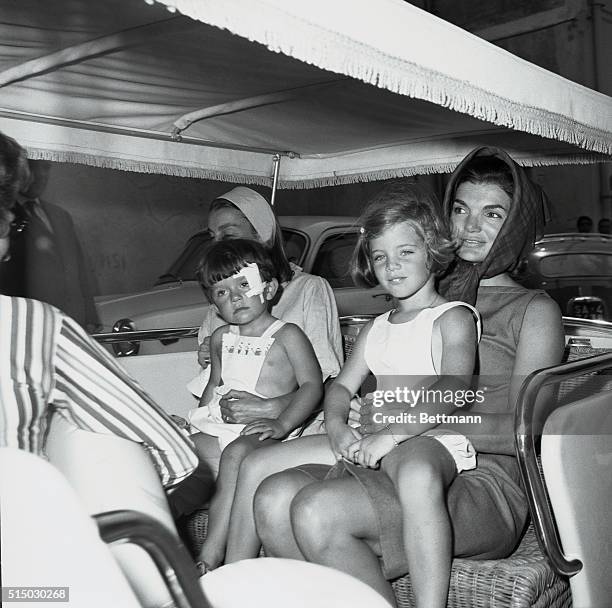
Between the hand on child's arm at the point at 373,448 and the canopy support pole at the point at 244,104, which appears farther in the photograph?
the canopy support pole at the point at 244,104

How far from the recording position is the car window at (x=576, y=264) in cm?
604

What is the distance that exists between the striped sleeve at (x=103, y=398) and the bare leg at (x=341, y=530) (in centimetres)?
Result: 58

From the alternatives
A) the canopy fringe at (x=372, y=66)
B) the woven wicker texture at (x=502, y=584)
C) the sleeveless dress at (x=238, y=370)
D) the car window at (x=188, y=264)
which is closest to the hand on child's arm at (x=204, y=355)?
the sleeveless dress at (x=238, y=370)

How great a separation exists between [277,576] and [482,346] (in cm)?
126

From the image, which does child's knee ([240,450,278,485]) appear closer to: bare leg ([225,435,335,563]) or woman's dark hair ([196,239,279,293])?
bare leg ([225,435,335,563])

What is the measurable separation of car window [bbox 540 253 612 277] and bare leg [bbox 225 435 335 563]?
413cm

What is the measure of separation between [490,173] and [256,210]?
99 cm

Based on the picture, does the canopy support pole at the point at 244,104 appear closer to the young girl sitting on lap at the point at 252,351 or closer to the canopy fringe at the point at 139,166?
the canopy fringe at the point at 139,166

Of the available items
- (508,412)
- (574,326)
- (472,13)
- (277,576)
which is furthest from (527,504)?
(472,13)

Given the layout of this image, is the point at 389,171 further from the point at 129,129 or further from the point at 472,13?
the point at 472,13

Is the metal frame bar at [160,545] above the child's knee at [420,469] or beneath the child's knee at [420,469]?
above

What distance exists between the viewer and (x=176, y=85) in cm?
288

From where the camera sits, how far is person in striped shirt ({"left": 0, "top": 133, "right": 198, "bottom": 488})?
4.31ft

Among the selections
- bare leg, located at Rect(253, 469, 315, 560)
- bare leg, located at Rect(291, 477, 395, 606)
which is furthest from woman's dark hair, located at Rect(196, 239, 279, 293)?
bare leg, located at Rect(291, 477, 395, 606)
